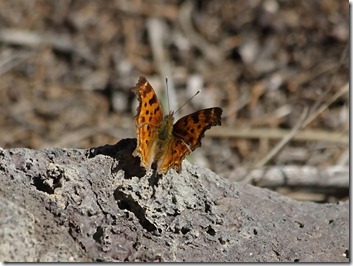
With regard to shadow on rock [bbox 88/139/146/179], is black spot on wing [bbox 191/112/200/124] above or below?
above

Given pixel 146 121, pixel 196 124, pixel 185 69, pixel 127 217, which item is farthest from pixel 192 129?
pixel 185 69

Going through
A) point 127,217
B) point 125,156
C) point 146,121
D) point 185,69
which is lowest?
point 127,217

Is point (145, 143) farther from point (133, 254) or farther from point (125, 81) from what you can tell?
point (125, 81)

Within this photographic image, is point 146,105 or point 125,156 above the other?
point 146,105

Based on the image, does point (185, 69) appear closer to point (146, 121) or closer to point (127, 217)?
point (146, 121)

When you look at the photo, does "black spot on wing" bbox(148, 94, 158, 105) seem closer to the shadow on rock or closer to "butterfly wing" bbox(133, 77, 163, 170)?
"butterfly wing" bbox(133, 77, 163, 170)

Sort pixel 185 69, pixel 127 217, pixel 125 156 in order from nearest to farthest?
pixel 127 217
pixel 125 156
pixel 185 69

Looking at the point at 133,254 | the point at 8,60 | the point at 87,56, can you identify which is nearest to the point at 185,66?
the point at 87,56

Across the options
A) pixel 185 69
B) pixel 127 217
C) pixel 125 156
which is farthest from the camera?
Answer: pixel 185 69

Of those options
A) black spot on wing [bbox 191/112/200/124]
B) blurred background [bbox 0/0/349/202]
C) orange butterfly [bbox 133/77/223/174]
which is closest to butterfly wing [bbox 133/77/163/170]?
orange butterfly [bbox 133/77/223/174]
